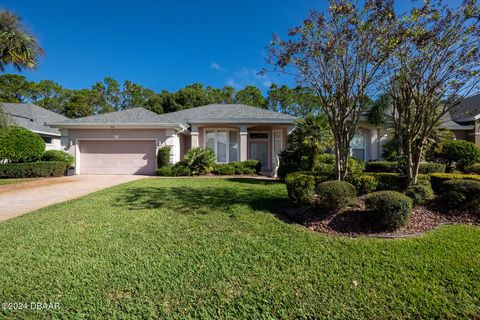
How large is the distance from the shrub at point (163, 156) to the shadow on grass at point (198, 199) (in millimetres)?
4901

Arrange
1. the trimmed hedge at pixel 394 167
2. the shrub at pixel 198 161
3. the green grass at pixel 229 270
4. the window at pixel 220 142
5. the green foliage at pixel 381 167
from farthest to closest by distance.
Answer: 1. the window at pixel 220 142
2. the shrub at pixel 198 161
3. the green foliage at pixel 381 167
4. the trimmed hedge at pixel 394 167
5. the green grass at pixel 229 270

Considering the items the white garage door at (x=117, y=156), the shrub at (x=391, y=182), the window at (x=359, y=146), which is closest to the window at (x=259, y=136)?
the window at (x=359, y=146)

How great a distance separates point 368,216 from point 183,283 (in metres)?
3.95

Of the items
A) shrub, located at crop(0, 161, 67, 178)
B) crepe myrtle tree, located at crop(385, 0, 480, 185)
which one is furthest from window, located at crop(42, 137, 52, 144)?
crepe myrtle tree, located at crop(385, 0, 480, 185)

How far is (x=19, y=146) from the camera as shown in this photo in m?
12.2

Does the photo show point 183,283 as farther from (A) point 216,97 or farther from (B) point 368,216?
(A) point 216,97

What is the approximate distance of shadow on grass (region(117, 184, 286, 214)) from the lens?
20.8ft

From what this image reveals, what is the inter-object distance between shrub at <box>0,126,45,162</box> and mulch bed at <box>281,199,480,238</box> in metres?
14.5

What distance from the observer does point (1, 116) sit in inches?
431

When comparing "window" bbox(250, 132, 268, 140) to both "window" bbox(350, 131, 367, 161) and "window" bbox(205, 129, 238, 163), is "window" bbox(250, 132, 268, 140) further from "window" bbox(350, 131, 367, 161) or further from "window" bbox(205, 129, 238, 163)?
"window" bbox(350, 131, 367, 161)

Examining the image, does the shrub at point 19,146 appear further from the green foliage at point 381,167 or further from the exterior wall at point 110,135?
the green foliage at point 381,167

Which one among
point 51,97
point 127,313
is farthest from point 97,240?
point 51,97

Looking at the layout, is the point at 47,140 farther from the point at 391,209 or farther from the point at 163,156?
the point at 391,209

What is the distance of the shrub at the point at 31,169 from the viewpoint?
11.9 metres
